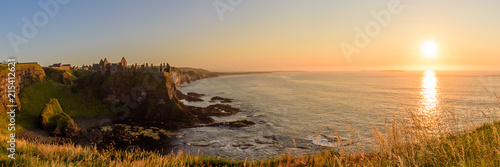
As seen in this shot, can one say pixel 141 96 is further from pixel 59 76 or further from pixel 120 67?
pixel 59 76

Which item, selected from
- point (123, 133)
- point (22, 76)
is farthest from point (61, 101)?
point (123, 133)

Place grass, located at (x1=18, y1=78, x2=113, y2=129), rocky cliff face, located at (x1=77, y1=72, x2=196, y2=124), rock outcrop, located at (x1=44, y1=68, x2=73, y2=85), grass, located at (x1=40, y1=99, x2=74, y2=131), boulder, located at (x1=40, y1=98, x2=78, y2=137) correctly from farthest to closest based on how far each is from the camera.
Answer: rock outcrop, located at (x1=44, y1=68, x2=73, y2=85), rocky cliff face, located at (x1=77, y1=72, x2=196, y2=124), grass, located at (x1=18, y1=78, x2=113, y2=129), grass, located at (x1=40, y1=99, x2=74, y2=131), boulder, located at (x1=40, y1=98, x2=78, y2=137)

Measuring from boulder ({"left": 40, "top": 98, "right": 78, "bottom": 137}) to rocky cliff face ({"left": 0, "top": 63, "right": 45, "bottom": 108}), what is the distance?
7.54 m

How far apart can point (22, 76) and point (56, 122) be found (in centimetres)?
2303

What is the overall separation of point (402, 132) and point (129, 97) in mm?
66744

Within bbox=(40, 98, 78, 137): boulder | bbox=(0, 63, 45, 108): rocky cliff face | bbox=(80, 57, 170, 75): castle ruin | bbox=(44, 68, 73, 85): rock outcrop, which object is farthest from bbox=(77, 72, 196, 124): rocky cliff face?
bbox=(40, 98, 78, 137): boulder

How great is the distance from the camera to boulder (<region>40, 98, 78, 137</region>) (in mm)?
37906

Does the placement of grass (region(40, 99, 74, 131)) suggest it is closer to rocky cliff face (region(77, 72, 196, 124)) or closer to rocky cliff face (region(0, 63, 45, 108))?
rocky cliff face (region(0, 63, 45, 108))

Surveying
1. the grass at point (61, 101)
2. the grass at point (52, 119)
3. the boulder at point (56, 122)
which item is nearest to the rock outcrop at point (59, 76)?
the grass at point (61, 101)

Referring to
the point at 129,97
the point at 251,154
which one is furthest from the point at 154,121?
the point at 251,154

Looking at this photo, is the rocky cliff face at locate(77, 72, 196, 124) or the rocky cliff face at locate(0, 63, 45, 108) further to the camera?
the rocky cliff face at locate(77, 72, 196, 124)

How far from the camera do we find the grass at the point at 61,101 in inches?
1766

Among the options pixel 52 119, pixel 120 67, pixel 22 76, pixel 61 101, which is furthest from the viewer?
pixel 120 67

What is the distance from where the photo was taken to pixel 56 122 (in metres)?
39.7
